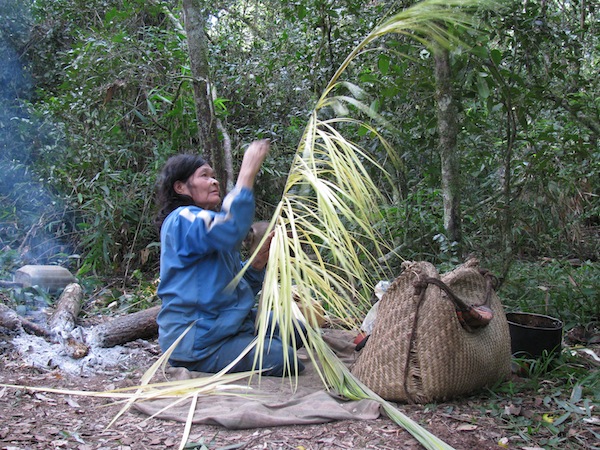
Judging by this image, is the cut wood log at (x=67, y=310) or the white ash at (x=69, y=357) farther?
the cut wood log at (x=67, y=310)

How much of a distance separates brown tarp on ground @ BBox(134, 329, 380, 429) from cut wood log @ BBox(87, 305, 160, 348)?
3.84ft

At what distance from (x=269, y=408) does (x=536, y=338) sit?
53.0 inches

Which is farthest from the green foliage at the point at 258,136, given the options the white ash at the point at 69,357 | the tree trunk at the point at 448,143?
the white ash at the point at 69,357

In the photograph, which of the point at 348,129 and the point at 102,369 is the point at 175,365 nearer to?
the point at 102,369

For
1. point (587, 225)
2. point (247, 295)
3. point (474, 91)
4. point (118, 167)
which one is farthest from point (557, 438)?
point (118, 167)

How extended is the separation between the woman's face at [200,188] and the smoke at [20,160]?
288 cm

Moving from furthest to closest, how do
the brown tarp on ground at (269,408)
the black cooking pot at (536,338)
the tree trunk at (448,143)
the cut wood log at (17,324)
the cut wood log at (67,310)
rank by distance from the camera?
the cut wood log at (67,310), the cut wood log at (17,324), the tree trunk at (448,143), the black cooking pot at (536,338), the brown tarp on ground at (269,408)

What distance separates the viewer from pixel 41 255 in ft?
16.8

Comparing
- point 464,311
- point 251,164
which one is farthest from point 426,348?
point 251,164

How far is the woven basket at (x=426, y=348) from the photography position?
2.25 metres

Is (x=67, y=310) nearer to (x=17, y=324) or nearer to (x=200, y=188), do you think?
(x=17, y=324)

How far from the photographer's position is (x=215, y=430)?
2100 millimetres

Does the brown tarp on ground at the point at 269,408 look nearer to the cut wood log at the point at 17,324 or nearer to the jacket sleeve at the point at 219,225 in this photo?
the jacket sleeve at the point at 219,225

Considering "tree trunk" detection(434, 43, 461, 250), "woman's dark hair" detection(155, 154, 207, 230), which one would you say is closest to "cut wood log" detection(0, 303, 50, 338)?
"woman's dark hair" detection(155, 154, 207, 230)
